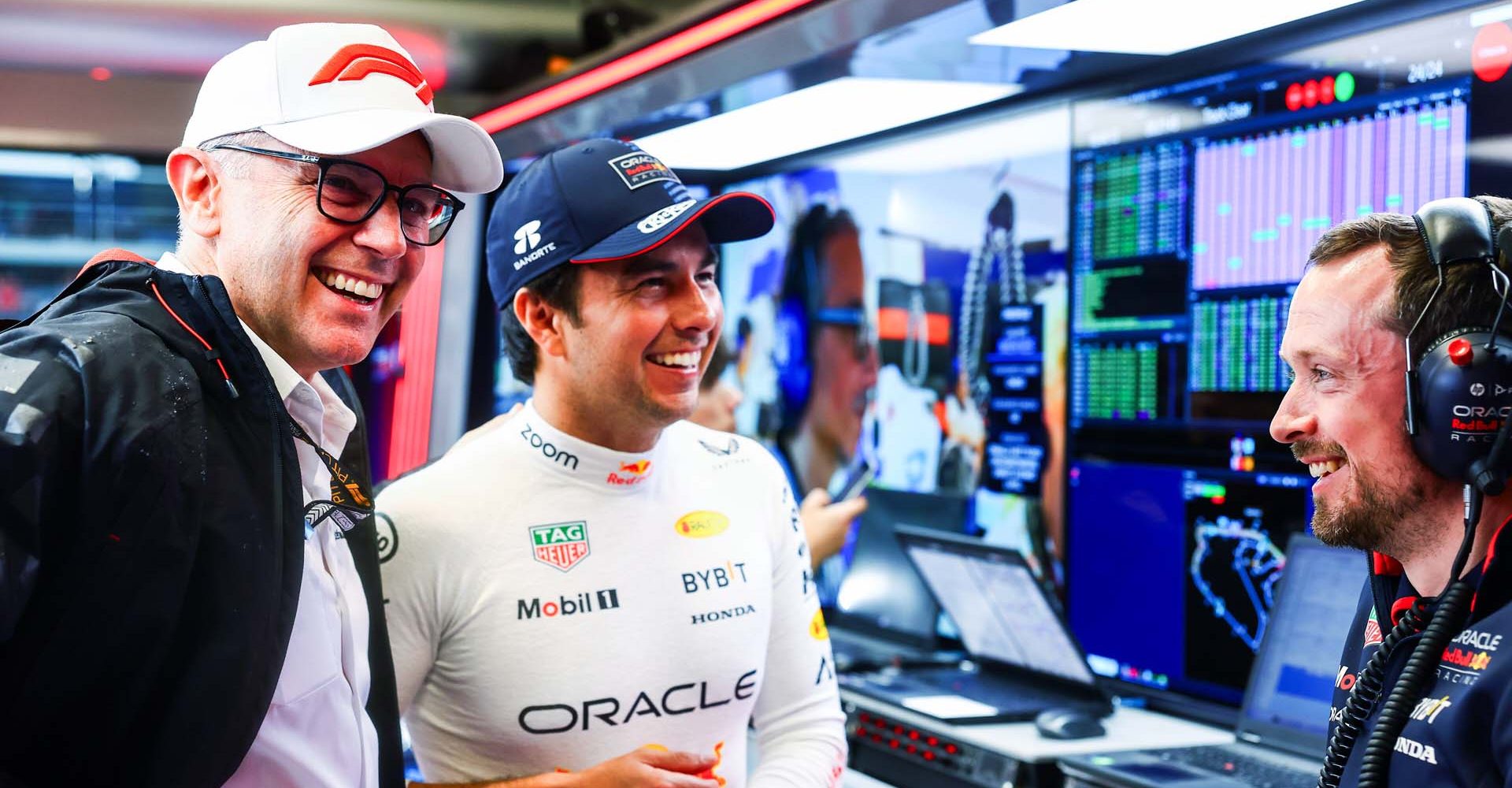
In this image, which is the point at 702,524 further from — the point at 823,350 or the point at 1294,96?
the point at 823,350

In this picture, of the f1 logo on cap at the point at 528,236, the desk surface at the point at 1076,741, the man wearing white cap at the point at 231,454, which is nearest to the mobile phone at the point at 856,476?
the desk surface at the point at 1076,741

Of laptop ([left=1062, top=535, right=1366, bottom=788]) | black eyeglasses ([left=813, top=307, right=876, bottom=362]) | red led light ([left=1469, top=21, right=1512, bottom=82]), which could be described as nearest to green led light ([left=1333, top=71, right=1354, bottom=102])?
red led light ([left=1469, top=21, right=1512, bottom=82])

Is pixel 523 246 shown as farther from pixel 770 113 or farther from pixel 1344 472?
pixel 770 113

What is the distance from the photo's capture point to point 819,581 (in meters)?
3.97

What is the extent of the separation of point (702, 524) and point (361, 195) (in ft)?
2.28

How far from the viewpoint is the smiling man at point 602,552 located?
1576 millimetres

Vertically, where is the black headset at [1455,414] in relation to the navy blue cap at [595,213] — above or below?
below

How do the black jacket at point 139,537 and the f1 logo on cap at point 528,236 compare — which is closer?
the black jacket at point 139,537

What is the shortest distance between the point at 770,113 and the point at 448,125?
205 cm

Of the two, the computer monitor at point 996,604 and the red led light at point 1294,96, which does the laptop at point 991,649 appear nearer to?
the computer monitor at point 996,604

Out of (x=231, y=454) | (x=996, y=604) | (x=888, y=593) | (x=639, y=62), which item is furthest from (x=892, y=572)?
(x=231, y=454)

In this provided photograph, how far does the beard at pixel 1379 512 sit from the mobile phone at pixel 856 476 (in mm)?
2619

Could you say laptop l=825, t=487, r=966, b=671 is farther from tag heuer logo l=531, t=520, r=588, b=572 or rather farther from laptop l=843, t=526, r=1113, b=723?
tag heuer logo l=531, t=520, r=588, b=572

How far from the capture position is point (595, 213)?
5.47ft
